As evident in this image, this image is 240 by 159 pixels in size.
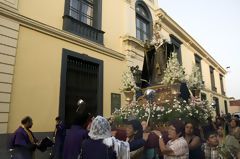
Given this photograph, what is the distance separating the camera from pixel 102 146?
221 cm

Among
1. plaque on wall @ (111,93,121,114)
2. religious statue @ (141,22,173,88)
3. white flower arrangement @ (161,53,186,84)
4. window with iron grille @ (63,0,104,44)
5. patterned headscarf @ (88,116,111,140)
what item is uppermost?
window with iron grille @ (63,0,104,44)

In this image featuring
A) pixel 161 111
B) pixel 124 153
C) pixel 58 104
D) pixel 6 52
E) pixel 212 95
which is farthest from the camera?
pixel 212 95

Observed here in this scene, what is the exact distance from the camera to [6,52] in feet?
19.4

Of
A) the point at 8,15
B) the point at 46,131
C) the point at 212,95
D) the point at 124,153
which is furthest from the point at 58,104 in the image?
the point at 212,95

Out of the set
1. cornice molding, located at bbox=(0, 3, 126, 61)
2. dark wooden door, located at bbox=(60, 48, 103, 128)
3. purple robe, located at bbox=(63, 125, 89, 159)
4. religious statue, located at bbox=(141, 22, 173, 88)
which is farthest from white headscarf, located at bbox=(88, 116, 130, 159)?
cornice molding, located at bbox=(0, 3, 126, 61)

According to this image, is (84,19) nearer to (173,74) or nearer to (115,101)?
(115,101)

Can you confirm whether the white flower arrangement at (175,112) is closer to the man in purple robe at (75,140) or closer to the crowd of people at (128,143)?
the crowd of people at (128,143)

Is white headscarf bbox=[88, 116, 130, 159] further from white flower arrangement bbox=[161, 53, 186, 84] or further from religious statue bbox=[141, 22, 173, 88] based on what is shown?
religious statue bbox=[141, 22, 173, 88]

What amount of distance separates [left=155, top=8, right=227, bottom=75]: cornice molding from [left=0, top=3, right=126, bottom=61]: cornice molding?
7376 millimetres

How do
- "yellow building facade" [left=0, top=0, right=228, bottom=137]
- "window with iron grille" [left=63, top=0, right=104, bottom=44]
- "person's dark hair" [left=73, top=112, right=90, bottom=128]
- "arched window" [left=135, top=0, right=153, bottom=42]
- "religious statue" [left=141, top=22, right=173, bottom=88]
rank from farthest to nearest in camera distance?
"arched window" [left=135, top=0, right=153, bottom=42] → "window with iron grille" [left=63, top=0, right=104, bottom=44] → "religious statue" [left=141, top=22, right=173, bottom=88] → "yellow building facade" [left=0, top=0, right=228, bottom=137] → "person's dark hair" [left=73, top=112, right=90, bottom=128]

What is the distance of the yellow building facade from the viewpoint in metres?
6.02

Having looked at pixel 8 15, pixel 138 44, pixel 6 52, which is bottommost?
pixel 6 52

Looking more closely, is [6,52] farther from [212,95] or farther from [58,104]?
[212,95]

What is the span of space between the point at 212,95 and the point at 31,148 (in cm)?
2241
